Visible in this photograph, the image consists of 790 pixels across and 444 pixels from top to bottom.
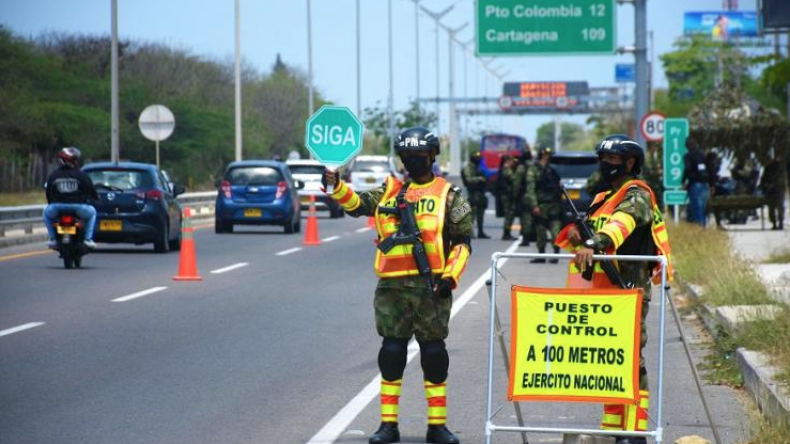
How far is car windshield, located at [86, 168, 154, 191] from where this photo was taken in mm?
26656

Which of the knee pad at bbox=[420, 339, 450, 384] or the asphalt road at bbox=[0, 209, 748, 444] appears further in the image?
the asphalt road at bbox=[0, 209, 748, 444]

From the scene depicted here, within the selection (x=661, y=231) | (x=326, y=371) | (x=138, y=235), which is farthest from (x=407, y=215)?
(x=138, y=235)

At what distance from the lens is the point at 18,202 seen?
46.4 meters

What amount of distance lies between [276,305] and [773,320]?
6.45 meters

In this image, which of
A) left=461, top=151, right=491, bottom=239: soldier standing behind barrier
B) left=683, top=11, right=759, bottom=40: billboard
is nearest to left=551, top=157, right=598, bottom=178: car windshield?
left=461, top=151, right=491, bottom=239: soldier standing behind barrier

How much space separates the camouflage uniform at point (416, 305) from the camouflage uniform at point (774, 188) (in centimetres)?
2578

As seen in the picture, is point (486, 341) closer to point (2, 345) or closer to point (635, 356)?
point (2, 345)

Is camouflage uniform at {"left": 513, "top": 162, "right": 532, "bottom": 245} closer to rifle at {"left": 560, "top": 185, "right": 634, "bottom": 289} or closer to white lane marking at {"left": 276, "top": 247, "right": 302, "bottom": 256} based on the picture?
white lane marking at {"left": 276, "top": 247, "right": 302, "bottom": 256}

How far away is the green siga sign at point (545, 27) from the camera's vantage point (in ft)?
120

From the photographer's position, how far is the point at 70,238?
72.9 ft

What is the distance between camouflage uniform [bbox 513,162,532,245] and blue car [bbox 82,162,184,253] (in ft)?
19.1

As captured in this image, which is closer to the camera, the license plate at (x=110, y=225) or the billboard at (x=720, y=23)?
the license plate at (x=110, y=225)

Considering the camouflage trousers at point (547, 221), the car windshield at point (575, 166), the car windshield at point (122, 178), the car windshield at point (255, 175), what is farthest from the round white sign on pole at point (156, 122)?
the camouflage trousers at point (547, 221)

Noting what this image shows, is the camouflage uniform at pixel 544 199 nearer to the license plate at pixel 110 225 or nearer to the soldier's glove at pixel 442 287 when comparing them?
the license plate at pixel 110 225
